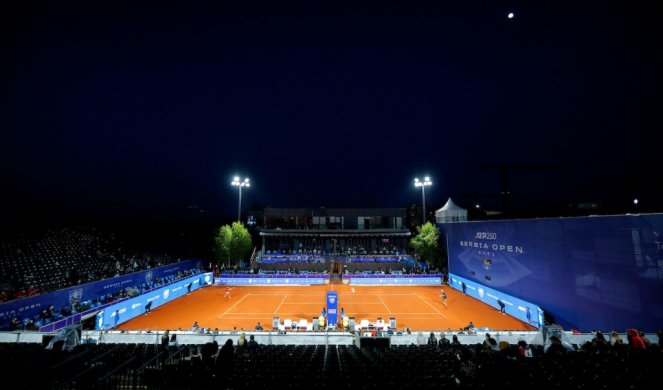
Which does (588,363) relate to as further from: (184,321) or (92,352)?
(184,321)

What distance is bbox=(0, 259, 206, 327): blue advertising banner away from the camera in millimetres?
17087

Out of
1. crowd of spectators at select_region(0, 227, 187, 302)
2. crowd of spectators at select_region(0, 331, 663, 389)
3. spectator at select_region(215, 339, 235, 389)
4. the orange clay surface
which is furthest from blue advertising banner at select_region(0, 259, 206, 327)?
spectator at select_region(215, 339, 235, 389)

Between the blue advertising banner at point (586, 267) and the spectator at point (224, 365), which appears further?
the blue advertising banner at point (586, 267)

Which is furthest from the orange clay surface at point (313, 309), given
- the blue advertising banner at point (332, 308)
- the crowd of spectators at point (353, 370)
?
the crowd of spectators at point (353, 370)

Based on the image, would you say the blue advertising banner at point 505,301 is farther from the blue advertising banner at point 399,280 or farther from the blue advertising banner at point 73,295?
the blue advertising banner at point 73,295

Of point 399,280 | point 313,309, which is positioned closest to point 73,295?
point 313,309

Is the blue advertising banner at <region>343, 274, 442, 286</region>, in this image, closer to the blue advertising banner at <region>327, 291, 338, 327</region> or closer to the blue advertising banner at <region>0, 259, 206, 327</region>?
the blue advertising banner at <region>327, 291, 338, 327</region>

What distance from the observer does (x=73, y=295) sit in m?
21.3

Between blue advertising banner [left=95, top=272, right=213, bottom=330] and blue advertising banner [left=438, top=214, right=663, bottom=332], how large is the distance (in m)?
31.2

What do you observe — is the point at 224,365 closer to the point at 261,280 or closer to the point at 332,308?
the point at 332,308

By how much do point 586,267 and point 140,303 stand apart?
3302 centimetres

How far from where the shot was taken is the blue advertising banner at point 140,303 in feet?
67.4

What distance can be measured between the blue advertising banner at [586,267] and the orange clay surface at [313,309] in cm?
329

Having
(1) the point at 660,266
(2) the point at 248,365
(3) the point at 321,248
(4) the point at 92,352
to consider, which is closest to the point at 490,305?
(1) the point at 660,266
